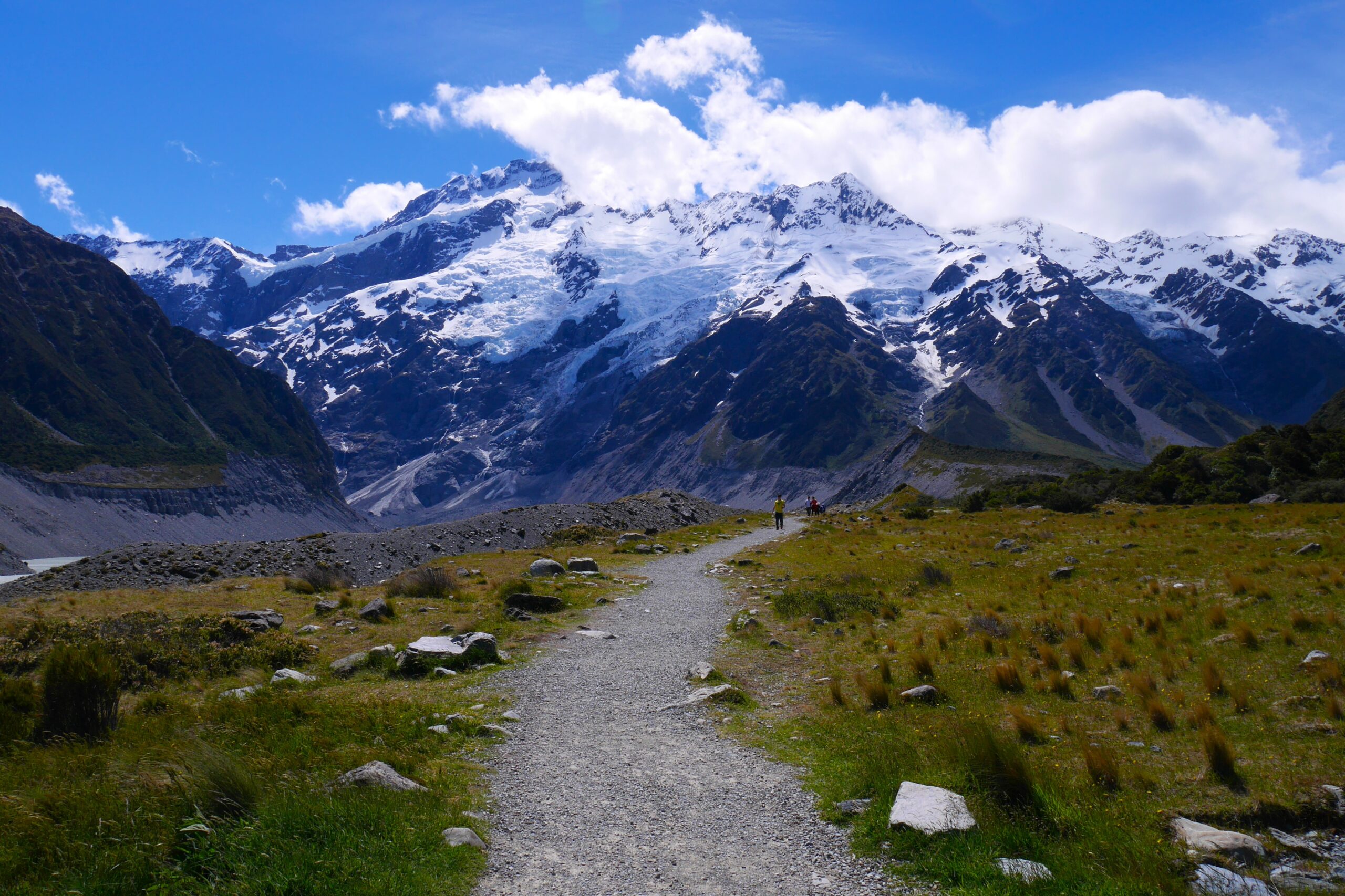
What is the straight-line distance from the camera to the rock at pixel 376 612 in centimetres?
1883

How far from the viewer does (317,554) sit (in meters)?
37.2

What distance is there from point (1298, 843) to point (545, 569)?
22406mm

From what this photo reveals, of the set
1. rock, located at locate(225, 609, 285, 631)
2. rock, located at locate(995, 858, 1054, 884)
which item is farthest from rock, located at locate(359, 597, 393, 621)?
rock, located at locate(995, 858, 1054, 884)

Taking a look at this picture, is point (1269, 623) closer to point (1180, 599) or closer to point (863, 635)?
point (1180, 599)

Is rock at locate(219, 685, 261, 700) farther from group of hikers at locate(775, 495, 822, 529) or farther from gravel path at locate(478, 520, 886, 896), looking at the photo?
group of hikers at locate(775, 495, 822, 529)

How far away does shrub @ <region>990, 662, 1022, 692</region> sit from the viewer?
12.3 meters

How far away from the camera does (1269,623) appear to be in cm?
1411

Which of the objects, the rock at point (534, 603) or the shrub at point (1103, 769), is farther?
the rock at point (534, 603)

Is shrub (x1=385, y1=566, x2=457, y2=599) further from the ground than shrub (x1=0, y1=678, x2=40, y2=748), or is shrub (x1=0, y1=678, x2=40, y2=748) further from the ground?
shrub (x1=0, y1=678, x2=40, y2=748)

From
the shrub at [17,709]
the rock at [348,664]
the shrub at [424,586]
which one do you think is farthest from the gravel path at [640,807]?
the shrub at [424,586]

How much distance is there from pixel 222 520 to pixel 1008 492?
615ft

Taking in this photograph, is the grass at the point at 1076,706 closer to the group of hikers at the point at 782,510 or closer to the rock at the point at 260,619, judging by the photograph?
the rock at the point at 260,619

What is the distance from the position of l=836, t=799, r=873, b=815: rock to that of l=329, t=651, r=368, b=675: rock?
9.63 meters

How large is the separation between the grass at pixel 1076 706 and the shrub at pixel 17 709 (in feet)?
29.3
